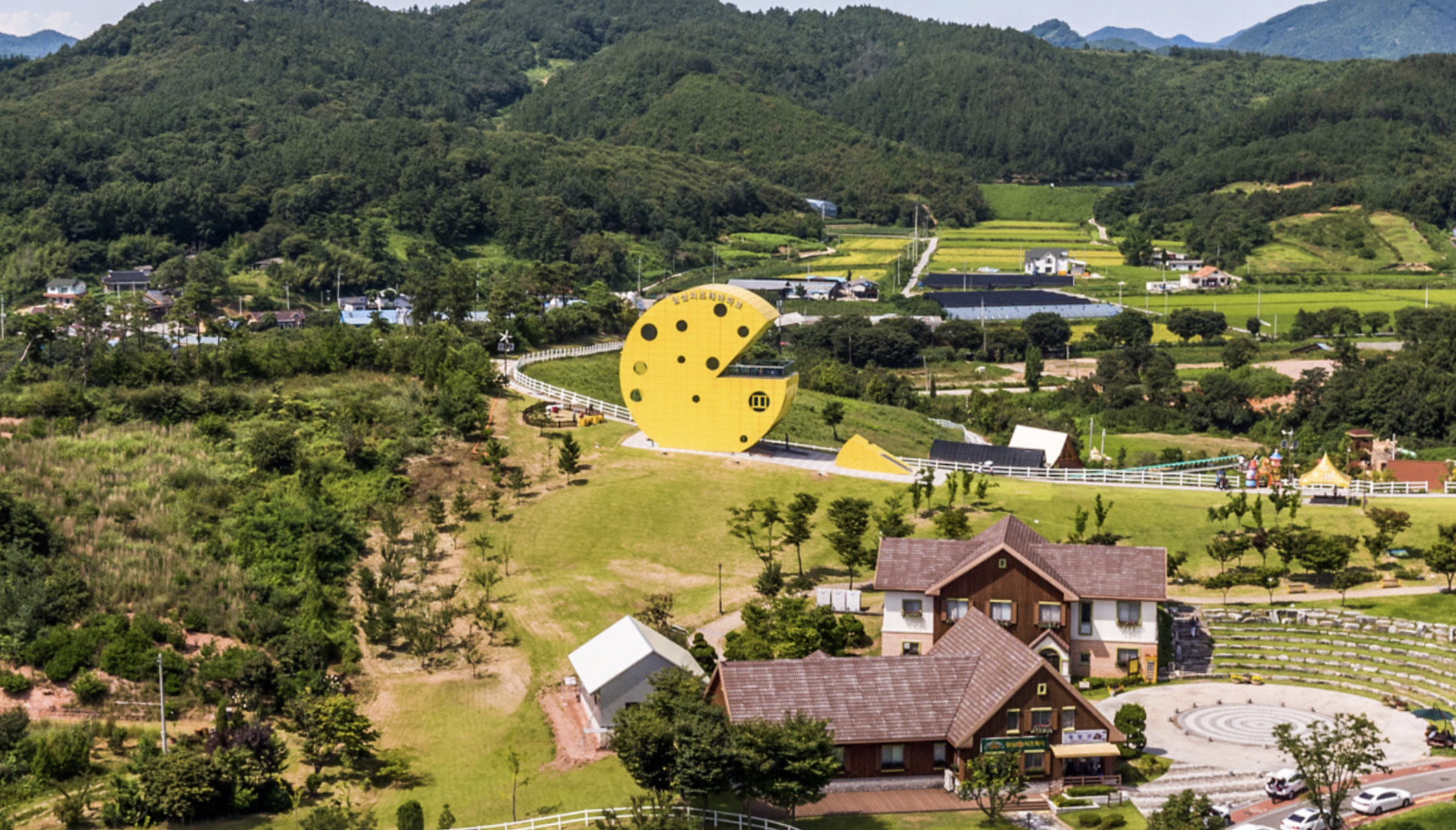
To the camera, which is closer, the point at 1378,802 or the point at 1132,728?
the point at 1378,802

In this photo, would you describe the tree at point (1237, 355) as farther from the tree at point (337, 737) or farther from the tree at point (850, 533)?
the tree at point (337, 737)

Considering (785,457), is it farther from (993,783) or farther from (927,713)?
(993,783)

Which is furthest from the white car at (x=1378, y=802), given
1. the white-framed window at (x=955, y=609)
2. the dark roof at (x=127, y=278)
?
the dark roof at (x=127, y=278)

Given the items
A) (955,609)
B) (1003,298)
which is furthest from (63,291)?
(955,609)

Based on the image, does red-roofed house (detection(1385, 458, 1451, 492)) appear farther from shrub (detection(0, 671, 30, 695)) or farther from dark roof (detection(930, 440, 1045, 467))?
shrub (detection(0, 671, 30, 695))

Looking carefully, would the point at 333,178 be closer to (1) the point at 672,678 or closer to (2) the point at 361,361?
(2) the point at 361,361

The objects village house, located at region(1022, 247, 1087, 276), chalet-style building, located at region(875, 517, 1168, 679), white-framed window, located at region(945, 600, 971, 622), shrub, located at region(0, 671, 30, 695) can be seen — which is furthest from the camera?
village house, located at region(1022, 247, 1087, 276)

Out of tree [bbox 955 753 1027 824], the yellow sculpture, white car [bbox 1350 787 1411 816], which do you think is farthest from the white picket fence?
the yellow sculpture
